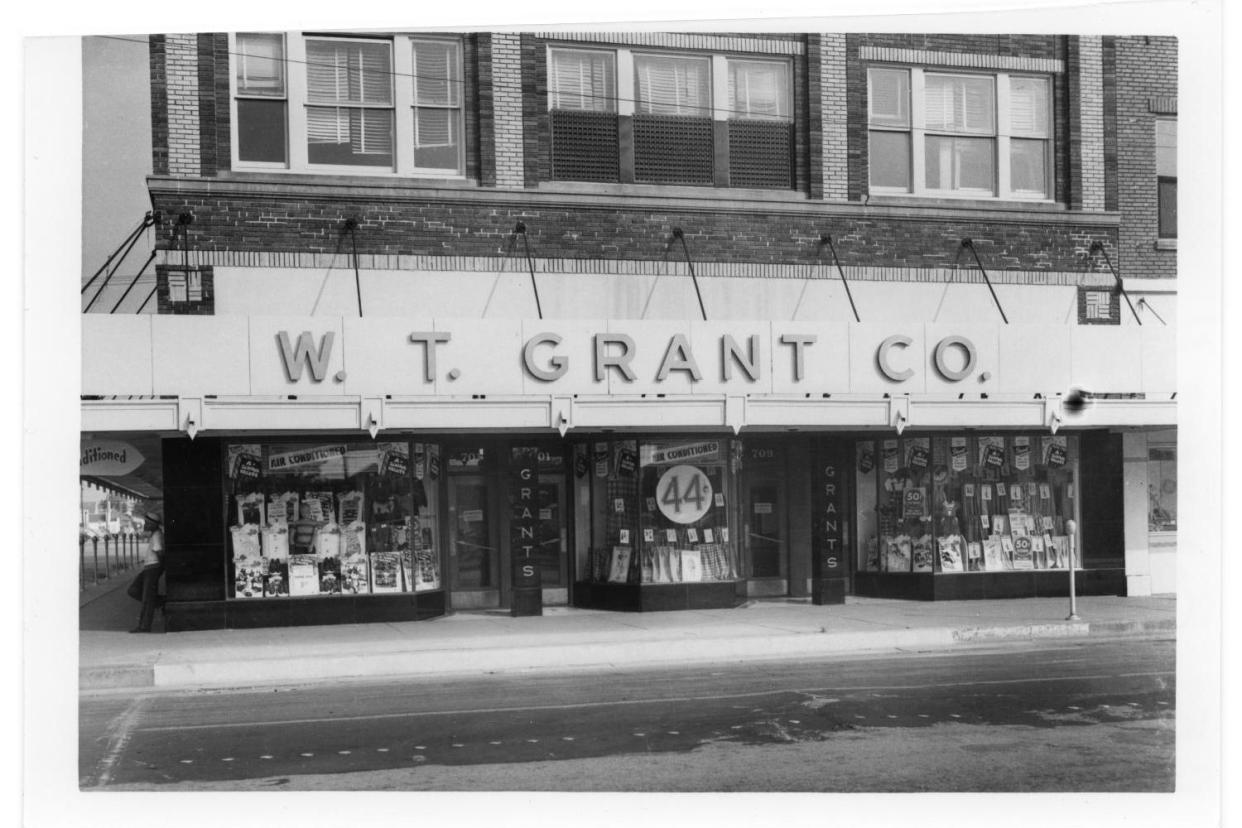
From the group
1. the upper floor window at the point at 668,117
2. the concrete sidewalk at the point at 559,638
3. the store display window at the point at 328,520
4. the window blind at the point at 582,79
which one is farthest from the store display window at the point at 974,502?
the store display window at the point at 328,520

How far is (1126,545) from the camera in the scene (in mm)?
17812

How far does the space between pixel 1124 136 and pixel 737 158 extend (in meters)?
5.89

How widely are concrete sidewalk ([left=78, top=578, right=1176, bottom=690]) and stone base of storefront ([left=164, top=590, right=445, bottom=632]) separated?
0.79ft

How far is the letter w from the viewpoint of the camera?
45.1ft

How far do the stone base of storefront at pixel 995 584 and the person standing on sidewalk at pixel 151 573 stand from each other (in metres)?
9.80

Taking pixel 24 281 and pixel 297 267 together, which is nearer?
pixel 24 281

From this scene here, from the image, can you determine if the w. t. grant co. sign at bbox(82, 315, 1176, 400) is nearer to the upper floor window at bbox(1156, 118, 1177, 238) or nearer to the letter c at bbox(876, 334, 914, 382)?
the letter c at bbox(876, 334, 914, 382)

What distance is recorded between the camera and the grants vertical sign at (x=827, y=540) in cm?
1716

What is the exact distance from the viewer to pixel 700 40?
16484 mm

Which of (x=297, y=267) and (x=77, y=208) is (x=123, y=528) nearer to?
(x=297, y=267)

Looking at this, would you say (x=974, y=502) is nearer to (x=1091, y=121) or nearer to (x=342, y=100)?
(x=1091, y=121)

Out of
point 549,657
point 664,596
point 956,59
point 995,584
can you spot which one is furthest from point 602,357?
point 995,584

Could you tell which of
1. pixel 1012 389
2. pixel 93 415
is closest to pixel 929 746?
pixel 1012 389

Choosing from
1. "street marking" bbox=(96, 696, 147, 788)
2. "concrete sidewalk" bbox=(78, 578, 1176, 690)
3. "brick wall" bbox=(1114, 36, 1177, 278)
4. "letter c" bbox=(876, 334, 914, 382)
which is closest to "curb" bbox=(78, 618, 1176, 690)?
"concrete sidewalk" bbox=(78, 578, 1176, 690)
